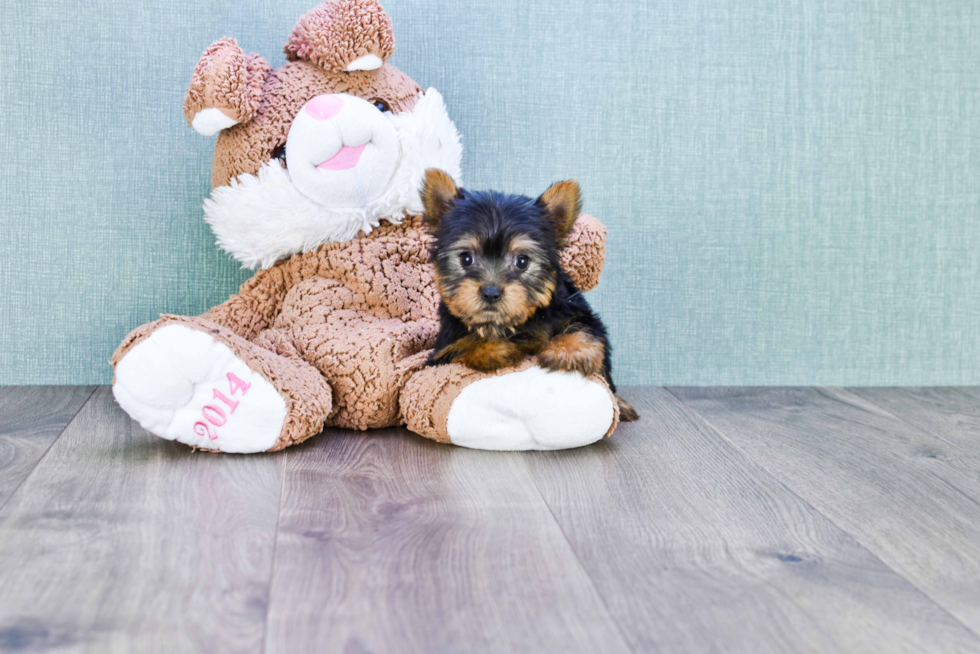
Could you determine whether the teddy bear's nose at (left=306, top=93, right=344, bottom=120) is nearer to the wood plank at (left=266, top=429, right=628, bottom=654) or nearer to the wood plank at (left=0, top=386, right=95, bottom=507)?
the wood plank at (left=266, top=429, right=628, bottom=654)

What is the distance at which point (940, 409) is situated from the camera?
2.14 metres

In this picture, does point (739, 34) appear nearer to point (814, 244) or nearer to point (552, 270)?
point (814, 244)

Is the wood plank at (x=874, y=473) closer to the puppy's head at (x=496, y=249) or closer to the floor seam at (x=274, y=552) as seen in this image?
the puppy's head at (x=496, y=249)

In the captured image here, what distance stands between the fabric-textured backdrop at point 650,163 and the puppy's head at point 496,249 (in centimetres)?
70

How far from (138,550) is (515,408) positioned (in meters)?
0.70

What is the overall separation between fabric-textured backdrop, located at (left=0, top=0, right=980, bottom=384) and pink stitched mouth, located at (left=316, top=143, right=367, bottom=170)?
47 centimetres

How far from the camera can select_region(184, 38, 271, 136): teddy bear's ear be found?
1.73 meters

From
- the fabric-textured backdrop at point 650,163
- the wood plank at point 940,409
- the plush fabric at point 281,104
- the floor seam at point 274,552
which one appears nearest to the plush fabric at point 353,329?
the floor seam at point 274,552

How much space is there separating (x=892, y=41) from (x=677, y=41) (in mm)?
601

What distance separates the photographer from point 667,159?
2.26 m

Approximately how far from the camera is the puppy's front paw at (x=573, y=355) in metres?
1.56

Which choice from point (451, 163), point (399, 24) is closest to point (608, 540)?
point (451, 163)

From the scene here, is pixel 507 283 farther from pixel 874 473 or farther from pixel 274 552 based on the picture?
pixel 874 473

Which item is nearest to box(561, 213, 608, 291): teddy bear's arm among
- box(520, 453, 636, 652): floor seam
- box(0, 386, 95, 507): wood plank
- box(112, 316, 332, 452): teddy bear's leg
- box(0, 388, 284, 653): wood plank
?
box(520, 453, 636, 652): floor seam
